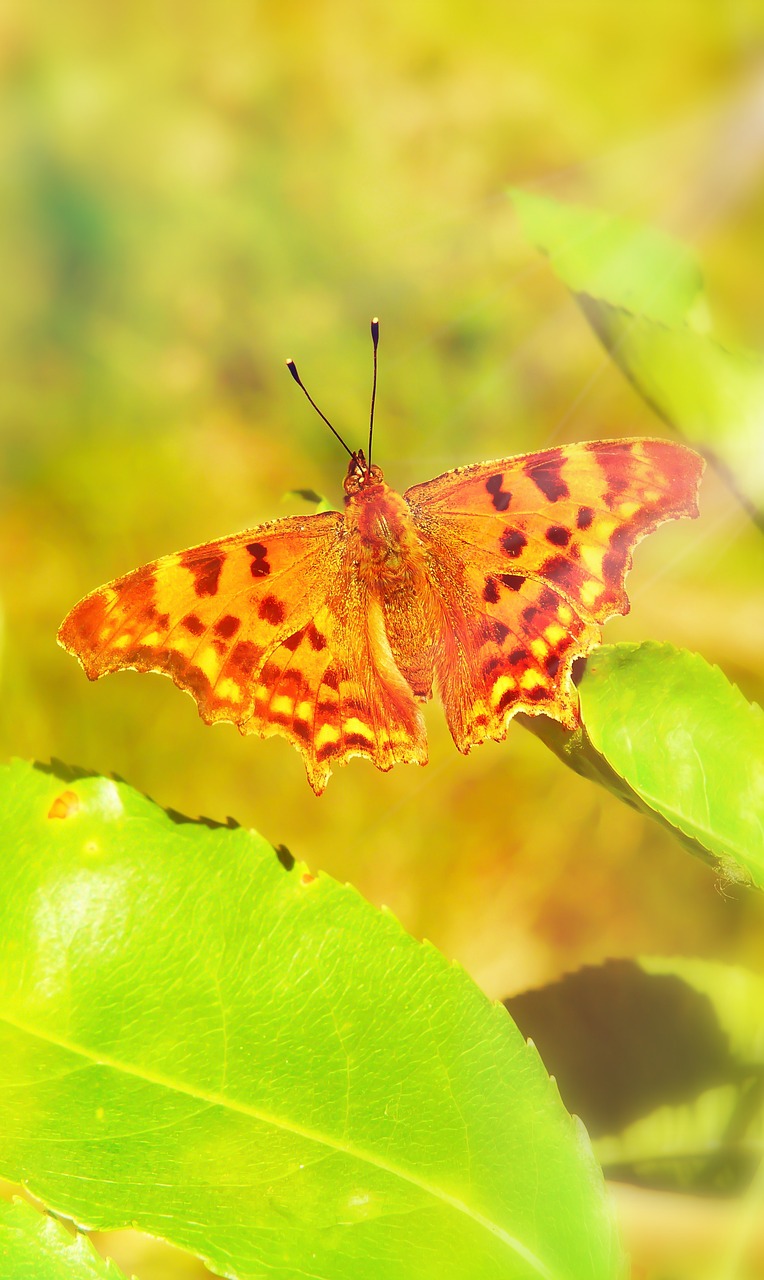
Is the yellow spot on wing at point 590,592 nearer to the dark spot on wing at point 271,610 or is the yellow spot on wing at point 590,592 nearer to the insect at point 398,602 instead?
the insect at point 398,602

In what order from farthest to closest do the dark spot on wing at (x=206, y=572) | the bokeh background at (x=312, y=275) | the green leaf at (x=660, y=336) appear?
the bokeh background at (x=312, y=275)
the dark spot on wing at (x=206, y=572)
the green leaf at (x=660, y=336)

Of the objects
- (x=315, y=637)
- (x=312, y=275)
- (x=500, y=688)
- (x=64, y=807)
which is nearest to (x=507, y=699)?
(x=500, y=688)

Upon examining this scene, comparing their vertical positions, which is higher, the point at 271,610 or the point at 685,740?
the point at 271,610

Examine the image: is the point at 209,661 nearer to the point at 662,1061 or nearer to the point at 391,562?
the point at 391,562

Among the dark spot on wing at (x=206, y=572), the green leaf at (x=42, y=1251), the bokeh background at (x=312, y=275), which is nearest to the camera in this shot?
the green leaf at (x=42, y=1251)

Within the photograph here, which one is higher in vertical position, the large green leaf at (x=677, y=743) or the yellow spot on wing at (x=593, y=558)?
the yellow spot on wing at (x=593, y=558)

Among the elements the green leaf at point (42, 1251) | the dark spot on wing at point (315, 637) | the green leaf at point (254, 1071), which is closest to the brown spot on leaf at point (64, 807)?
the green leaf at point (254, 1071)

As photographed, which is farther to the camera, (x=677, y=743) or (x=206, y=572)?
(x=206, y=572)
